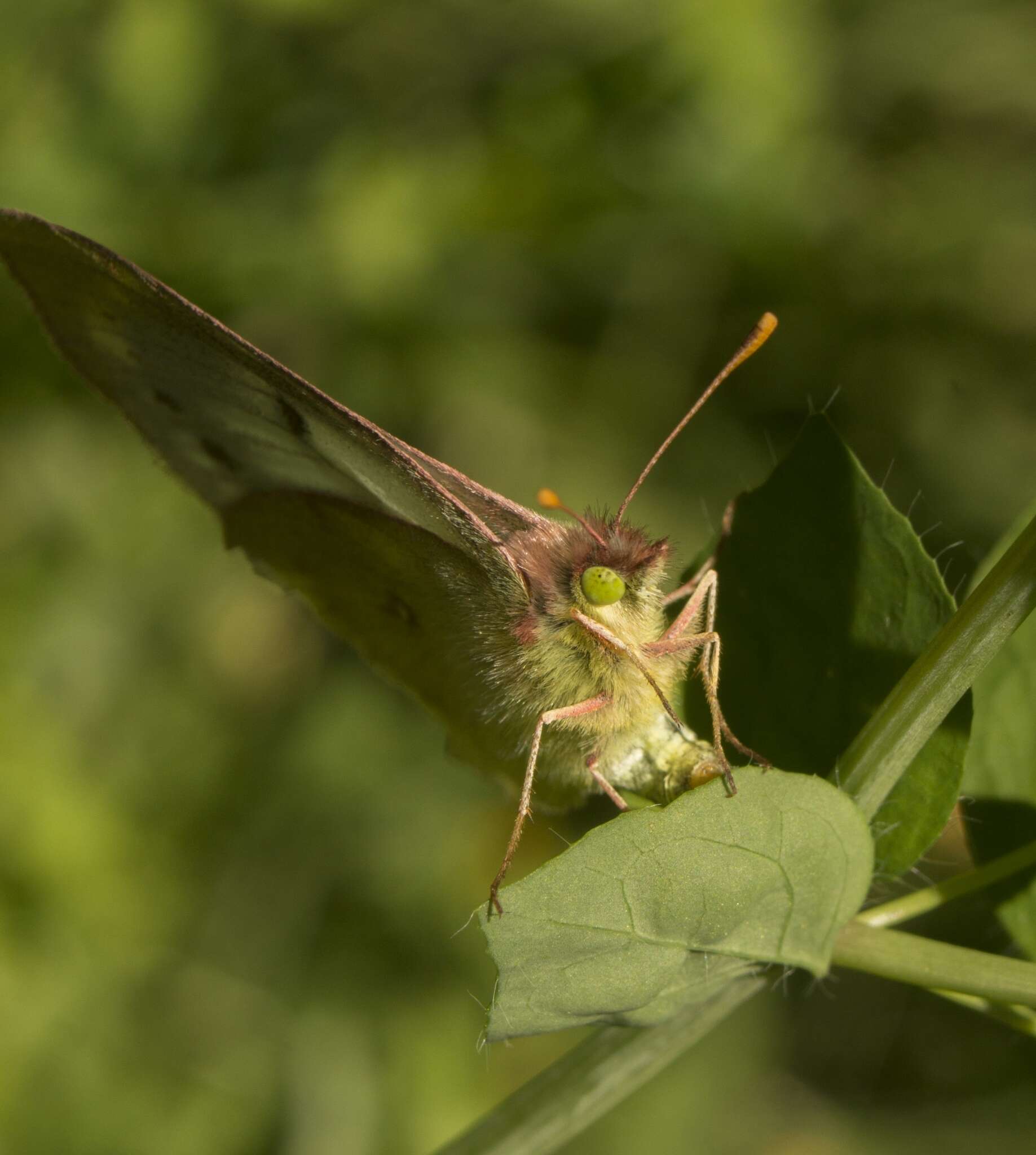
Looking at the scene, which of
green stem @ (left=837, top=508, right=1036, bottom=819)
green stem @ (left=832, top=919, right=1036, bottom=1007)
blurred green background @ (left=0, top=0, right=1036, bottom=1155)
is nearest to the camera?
green stem @ (left=837, top=508, right=1036, bottom=819)

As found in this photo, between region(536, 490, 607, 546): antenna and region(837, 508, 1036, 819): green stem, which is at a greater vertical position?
region(536, 490, 607, 546): antenna

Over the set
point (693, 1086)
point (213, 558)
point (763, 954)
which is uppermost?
point (213, 558)

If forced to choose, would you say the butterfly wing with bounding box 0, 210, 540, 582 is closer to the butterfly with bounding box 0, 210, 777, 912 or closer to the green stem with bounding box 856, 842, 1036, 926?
the butterfly with bounding box 0, 210, 777, 912

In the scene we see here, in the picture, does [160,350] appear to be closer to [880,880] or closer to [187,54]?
[880,880]

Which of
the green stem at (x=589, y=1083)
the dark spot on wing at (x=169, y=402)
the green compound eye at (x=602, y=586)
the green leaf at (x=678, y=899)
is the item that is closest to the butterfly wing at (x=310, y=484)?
the dark spot on wing at (x=169, y=402)

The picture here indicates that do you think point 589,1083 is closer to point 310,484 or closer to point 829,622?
point 829,622

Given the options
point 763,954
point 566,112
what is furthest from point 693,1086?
point 566,112

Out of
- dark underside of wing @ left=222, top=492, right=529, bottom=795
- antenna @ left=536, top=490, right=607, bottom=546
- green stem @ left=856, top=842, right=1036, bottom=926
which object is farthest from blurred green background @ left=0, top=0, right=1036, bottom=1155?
green stem @ left=856, top=842, right=1036, bottom=926
